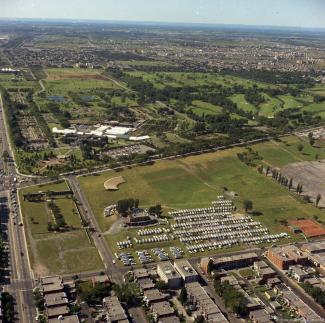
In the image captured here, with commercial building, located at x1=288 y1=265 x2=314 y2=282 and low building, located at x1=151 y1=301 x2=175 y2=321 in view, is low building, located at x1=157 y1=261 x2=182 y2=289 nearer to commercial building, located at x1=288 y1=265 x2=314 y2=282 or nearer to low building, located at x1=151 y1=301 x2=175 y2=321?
low building, located at x1=151 y1=301 x2=175 y2=321

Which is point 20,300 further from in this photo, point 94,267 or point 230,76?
point 230,76

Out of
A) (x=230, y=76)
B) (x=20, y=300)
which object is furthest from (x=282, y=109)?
(x=20, y=300)

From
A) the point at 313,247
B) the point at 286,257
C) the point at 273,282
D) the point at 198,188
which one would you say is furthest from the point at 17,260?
the point at 313,247

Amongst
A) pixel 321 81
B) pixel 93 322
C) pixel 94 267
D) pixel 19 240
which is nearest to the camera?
pixel 93 322

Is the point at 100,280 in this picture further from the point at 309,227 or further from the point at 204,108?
the point at 204,108

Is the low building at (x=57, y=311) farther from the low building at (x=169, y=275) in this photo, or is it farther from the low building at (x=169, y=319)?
the low building at (x=169, y=275)

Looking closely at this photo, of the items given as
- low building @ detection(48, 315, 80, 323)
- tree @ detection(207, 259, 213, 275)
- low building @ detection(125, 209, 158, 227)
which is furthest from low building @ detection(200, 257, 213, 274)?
low building @ detection(48, 315, 80, 323)

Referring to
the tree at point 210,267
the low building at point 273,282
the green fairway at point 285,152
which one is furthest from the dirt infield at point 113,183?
the green fairway at point 285,152
